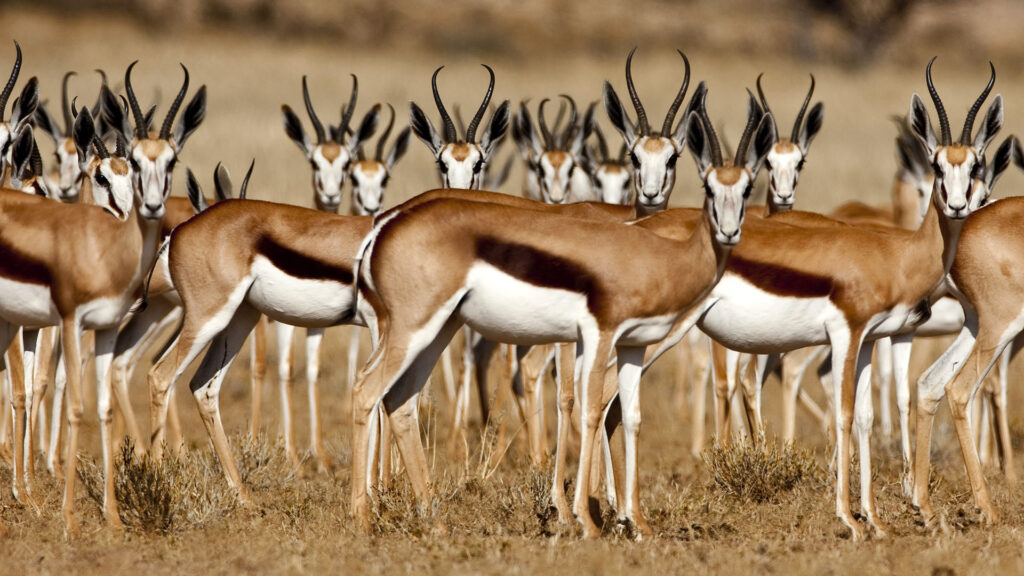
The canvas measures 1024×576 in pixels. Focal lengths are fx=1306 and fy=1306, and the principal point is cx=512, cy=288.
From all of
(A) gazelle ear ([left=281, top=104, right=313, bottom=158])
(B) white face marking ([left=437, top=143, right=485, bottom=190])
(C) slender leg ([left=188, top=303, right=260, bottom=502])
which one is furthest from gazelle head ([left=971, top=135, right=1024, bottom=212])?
(A) gazelle ear ([left=281, top=104, right=313, bottom=158])

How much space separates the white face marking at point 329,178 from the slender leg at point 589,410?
14.0ft

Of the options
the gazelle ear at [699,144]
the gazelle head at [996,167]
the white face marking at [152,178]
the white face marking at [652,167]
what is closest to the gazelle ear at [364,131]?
the white face marking at [652,167]

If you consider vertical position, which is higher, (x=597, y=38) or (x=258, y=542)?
(x=597, y=38)

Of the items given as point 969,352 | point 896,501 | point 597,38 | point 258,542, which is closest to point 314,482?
point 258,542

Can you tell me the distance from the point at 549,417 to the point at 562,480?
531cm

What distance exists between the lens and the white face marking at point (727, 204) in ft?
22.6

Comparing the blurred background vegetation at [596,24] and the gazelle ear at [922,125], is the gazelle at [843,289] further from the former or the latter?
the blurred background vegetation at [596,24]

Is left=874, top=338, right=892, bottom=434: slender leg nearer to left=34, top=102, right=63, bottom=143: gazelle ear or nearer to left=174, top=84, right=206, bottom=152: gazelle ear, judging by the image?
left=174, top=84, right=206, bottom=152: gazelle ear

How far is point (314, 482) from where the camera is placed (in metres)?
9.37

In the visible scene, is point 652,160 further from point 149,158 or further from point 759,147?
point 149,158

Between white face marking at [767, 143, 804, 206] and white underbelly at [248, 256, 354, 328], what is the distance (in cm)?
380

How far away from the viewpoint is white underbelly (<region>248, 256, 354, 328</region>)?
812cm

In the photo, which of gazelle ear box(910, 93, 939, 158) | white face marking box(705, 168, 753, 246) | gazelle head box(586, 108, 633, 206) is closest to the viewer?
white face marking box(705, 168, 753, 246)

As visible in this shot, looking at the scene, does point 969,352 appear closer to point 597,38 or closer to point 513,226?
point 513,226
